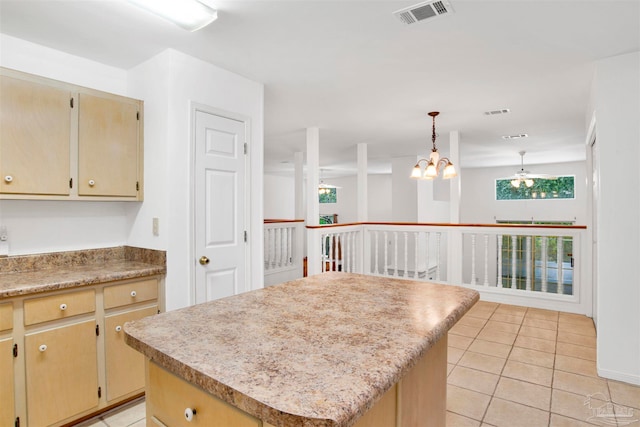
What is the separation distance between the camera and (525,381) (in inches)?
99.3

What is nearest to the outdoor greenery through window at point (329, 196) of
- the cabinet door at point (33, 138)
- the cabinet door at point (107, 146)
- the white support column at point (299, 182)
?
the white support column at point (299, 182)

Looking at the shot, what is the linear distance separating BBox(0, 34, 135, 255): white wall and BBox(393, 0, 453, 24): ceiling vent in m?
2.23

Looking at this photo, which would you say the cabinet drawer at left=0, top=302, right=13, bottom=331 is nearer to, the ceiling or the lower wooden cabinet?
the lower wooden cabinet

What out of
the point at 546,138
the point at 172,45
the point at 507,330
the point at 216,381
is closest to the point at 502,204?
Answer: the point at 546,138

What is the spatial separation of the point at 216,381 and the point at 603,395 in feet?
9.26

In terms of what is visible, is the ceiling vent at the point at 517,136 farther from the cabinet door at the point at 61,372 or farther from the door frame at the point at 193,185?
the cabinet door at the point at 61,372

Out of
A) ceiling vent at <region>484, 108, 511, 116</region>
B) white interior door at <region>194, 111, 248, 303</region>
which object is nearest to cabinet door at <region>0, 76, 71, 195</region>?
white interior door at <region>194, 111, 248, 303</region>

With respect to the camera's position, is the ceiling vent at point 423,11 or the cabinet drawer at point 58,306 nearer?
the cabinet drawer at point 58,306

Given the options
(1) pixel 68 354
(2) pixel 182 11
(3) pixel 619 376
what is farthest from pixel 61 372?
(3) pixel 619 376

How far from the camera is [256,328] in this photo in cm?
109

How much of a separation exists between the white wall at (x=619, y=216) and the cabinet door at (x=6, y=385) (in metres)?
3.83

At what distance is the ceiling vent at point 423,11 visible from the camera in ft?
6.44

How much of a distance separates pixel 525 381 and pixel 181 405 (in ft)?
Answer: 8.45

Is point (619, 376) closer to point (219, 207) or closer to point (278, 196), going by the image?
point (219, 207)
